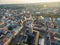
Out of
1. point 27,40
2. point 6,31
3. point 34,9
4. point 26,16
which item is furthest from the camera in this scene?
point 34,9

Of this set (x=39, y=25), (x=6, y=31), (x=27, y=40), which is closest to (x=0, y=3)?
(x=6, y=31)

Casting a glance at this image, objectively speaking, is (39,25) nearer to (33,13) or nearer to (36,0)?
(33,13)

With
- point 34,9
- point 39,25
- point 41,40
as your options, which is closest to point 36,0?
point 34,9

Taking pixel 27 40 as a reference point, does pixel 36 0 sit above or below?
above

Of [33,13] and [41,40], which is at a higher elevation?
[33,13]

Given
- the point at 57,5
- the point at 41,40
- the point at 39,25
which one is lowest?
the point at 41,40

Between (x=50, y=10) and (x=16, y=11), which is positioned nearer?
(x=50, y=10)

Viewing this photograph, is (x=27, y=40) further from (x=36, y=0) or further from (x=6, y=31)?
(x=36, y=0)

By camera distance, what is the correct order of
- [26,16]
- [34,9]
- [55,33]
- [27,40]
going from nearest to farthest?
[27,40] → [55,33] → [26,16] → [34,9]

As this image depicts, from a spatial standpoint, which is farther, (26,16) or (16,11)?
A: (16,11)
